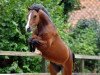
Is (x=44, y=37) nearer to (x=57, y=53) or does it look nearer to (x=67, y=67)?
(x=57, y=53)

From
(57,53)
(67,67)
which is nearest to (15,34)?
(67,67)

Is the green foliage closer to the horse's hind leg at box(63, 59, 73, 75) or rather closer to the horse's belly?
the horse's hind leg at box(63, 59, 73, 75)

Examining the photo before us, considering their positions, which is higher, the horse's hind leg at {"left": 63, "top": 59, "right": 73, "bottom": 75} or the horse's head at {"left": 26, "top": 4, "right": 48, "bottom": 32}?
the horse's head at {"left": 26, "top": 4, "right": 48, "bottom": 32}

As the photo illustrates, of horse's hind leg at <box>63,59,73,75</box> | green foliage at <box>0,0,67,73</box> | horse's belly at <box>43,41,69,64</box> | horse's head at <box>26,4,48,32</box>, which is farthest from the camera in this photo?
green foliage at <box>0,0,67,73</box>

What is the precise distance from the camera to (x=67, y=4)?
14.9 meters

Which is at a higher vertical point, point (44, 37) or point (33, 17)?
point (33, 17)

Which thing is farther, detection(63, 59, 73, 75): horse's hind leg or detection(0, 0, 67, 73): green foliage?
detection(0, 0, 67, 73): green foliage

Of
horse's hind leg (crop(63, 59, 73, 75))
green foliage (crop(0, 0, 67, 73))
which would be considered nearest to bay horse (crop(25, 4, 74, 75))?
horse's hind leg (crop(63, 59, 73, 75))

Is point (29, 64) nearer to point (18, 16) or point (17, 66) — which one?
point (17, 66)

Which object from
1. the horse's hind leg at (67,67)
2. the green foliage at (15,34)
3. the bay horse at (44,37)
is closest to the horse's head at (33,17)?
the bay horse at (44,37)

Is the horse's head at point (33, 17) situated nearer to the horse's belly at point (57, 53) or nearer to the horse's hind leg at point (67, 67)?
the horse's belly at point (57, 53)

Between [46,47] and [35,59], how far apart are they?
5.57 meters

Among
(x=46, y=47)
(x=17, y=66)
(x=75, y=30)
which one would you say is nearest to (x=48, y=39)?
(x=46, y=47)

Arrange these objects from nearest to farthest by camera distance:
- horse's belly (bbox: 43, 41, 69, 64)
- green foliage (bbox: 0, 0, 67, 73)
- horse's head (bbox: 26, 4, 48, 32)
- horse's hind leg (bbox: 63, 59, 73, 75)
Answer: horse's head (bbox: 26, 4, 48, 32), horse's belly (bbox: 43, 41, 69, 64), horse's hind leg (bbox: 63, 59, 73, 75), green foliage (bbox: 0, 0, 67, 73)
